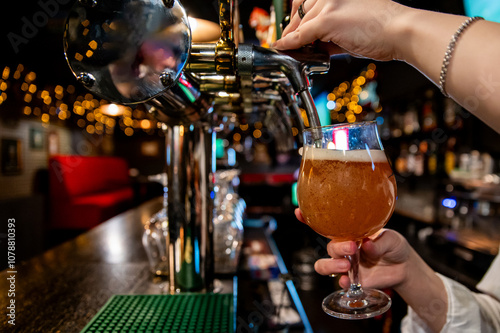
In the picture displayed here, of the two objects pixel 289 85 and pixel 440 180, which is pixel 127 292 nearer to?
pixel 289 85

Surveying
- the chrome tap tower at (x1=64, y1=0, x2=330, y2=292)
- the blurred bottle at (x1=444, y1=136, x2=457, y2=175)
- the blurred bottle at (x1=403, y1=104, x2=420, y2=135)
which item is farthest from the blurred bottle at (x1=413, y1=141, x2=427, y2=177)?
the chrome tap tower at (x1=64, y1=0, x2=330, y2=292)

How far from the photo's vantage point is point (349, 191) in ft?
2.11

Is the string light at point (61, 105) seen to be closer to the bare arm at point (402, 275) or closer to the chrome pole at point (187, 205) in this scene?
the chrome pole at point (187, 205)

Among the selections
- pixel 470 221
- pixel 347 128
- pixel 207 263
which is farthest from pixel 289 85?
pixel 470 221

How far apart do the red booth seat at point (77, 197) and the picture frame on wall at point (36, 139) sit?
4.99 ft

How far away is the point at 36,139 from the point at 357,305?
905cm

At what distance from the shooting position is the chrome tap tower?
485 mm

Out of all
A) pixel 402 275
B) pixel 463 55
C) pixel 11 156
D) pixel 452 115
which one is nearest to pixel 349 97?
pixel 452 115

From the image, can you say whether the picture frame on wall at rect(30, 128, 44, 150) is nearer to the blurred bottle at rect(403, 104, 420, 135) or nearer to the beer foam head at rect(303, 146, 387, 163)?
the blurred bottle at rect(403, 104, 420, 135)

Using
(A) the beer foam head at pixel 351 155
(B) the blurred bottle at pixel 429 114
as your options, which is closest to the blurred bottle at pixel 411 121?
(B) the blurred bottle at pixel 429 114

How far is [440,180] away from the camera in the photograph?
138 inches

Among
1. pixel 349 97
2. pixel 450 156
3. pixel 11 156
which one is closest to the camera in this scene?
pixel 450 156

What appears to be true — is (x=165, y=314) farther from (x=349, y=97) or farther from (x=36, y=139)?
(x=36, y=139)

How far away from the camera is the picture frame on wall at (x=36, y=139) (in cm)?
767
